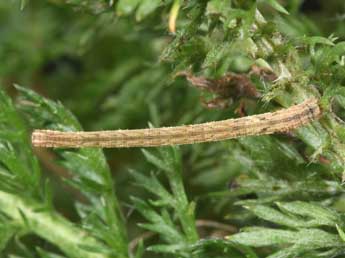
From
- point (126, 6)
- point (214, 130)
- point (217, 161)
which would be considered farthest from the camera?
point (217, 161)

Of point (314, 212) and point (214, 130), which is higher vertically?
point (214, 130)

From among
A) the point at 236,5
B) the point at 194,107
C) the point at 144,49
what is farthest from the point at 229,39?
the point at 144,49

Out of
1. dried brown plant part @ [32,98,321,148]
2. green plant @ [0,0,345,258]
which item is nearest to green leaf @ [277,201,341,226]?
green plant @ [0,0,345,258]

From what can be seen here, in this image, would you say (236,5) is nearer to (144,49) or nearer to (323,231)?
(323,231)

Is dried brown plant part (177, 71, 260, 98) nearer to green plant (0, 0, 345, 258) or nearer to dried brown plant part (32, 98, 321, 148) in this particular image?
green plant (0, 0, 345, 258)

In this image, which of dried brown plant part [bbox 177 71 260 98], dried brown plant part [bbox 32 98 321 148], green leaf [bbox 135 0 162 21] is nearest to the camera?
green leaf [bbox 135 0 162 21]

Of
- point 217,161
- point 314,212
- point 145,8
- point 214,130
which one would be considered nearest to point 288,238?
point 314,212

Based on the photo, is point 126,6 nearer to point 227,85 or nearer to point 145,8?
point 145,8

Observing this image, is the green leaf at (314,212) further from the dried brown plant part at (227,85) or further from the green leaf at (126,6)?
the green leaf at (126,6)
